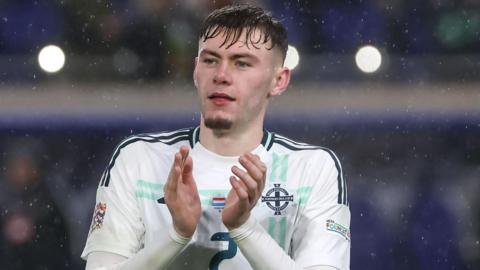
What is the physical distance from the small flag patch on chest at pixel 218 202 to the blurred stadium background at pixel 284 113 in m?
2.31

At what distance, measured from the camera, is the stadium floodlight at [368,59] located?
5.71 metres

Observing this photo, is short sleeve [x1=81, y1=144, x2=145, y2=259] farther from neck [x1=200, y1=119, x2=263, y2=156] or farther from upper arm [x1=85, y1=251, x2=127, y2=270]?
neck [x1=200, y1=119, x2=263, y2=156]

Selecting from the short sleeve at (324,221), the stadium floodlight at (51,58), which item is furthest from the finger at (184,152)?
the stadium floodlight at (51,58)

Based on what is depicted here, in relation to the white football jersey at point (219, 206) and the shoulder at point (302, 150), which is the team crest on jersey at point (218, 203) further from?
the shoulder at point (302, 150)

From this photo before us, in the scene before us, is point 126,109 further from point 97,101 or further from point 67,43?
point 67,43

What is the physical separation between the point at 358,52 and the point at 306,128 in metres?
0.74

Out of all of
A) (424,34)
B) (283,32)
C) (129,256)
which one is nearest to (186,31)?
(424,34)

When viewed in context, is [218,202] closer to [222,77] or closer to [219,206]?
[219,206]

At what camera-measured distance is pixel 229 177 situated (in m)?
3.04

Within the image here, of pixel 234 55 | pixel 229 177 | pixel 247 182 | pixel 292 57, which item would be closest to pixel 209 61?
pixel 234 55

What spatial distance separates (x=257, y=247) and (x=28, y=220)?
3161 mm

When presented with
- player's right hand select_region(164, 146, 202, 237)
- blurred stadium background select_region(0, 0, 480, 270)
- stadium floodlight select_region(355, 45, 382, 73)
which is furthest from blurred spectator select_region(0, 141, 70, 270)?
player's right hand select_region(164, 146, 202, 237)

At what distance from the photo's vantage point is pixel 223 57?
3.01 m

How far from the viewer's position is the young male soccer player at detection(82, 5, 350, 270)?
9.74 ft
